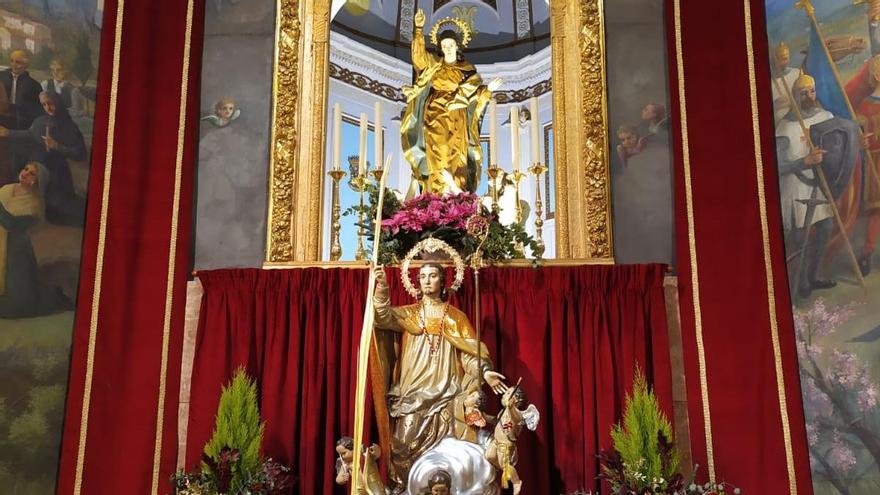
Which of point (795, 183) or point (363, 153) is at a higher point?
point (363, 153)

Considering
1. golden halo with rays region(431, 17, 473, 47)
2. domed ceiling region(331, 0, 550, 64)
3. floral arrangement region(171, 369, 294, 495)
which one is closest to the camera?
floral arrangement region(171, 369, 294, 495)

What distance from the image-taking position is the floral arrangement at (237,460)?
5266 mm

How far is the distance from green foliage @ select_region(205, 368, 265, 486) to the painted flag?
3.97 meters

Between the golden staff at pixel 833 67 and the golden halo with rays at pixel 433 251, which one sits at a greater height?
the golden staff at pixel 833 67

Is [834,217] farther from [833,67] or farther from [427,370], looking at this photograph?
[427,370]

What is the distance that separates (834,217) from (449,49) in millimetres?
2953

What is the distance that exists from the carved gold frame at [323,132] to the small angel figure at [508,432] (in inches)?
63.4

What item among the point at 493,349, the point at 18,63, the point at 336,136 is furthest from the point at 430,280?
the point at 18,63

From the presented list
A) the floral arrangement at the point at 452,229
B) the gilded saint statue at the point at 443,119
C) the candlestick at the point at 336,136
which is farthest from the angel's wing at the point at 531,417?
the candlestick at the point at 336,136

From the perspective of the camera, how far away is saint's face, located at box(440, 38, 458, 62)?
7.11m

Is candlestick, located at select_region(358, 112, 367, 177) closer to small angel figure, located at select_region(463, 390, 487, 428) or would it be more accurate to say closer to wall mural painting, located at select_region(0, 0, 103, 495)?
wall mural painting, located at select_region(0, 0, 103, 495)

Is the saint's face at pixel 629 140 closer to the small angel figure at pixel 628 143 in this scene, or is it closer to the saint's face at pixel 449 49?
the small angel figure at pixel 628 143

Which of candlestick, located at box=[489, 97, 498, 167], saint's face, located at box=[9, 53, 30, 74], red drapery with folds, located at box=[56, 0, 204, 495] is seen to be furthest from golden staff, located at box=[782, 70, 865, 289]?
saint's face, located at box=[9, 53, 30, 74]

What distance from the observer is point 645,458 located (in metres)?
5.24
